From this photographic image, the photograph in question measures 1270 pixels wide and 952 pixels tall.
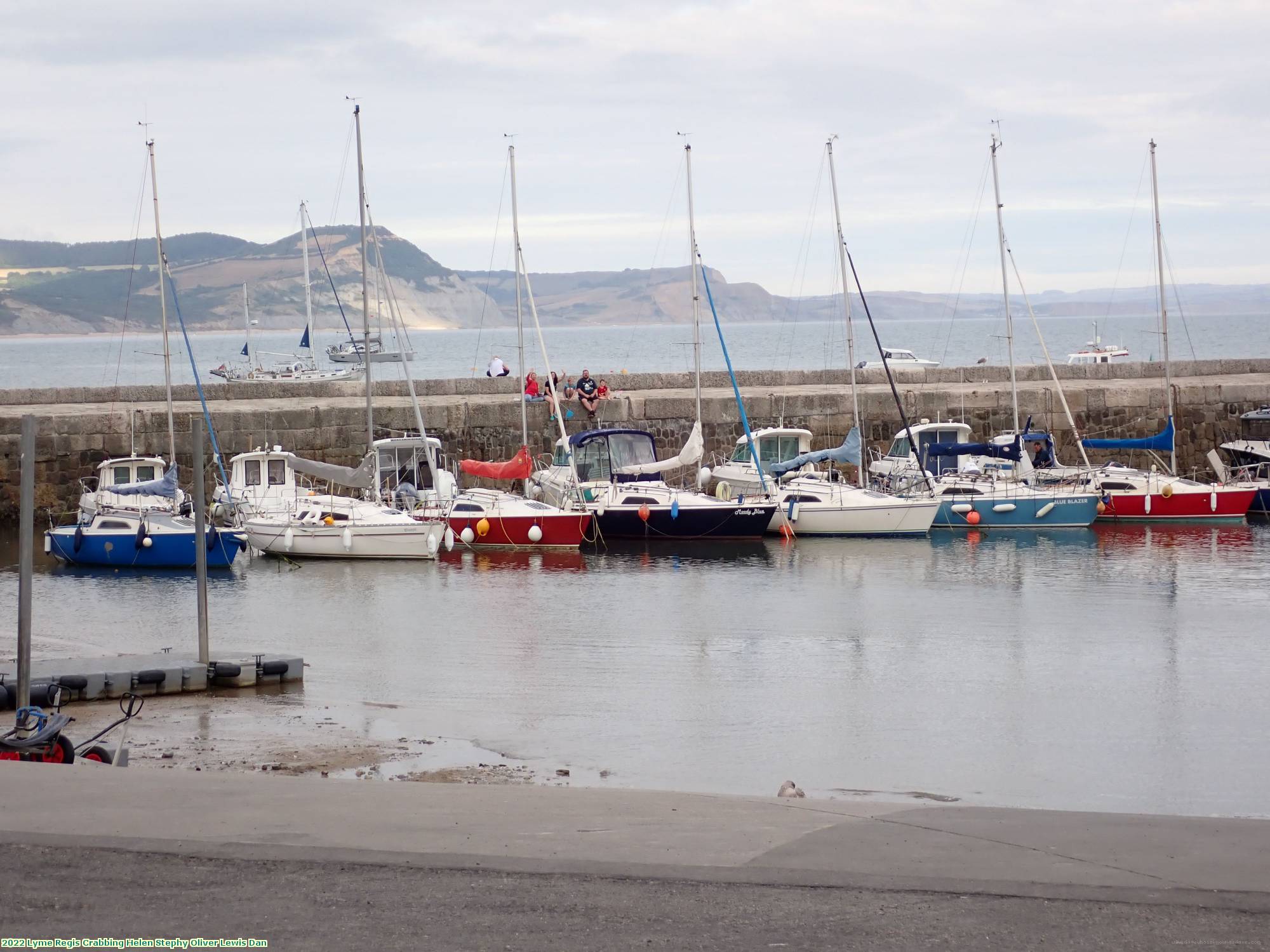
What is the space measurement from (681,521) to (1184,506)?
10276mm

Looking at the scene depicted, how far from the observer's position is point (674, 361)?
93500 millimetres

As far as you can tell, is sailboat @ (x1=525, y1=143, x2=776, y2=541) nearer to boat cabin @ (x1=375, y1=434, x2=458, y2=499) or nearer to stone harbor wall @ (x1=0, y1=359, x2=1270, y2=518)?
boat cabin @ (x1=375, y1=434, x2=458, y2=499)

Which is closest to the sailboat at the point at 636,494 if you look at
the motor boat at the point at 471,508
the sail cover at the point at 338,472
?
the motor boat at the point at 471,508

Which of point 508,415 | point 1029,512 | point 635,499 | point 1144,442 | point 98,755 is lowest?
point 98,755

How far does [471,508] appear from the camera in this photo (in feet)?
81.6

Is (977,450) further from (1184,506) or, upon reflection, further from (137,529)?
(137,529)

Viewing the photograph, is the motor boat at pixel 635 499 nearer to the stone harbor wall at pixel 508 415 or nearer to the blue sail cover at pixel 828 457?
the blue sail cover at pixel 828 457

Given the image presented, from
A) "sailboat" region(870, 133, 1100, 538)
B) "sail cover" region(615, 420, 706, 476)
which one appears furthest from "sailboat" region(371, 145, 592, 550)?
"sailboat" region(870, 133, 1100, 538)

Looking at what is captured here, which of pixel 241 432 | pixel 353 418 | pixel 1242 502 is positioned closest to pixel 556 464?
pixel 353 418

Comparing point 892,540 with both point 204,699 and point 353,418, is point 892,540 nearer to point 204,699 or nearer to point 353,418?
point 353,418

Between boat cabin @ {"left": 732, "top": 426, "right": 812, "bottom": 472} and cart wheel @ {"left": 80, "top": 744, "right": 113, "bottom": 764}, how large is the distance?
20.5 meters

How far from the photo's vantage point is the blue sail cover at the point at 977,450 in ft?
90.5

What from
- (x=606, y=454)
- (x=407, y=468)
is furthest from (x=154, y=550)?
(x=606, y=454)

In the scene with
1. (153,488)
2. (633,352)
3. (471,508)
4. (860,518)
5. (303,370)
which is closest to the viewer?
(153,488)
